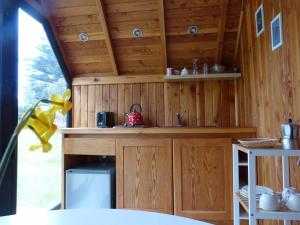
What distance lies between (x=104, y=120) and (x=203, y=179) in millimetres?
1419

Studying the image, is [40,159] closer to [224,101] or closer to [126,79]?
[126,79]

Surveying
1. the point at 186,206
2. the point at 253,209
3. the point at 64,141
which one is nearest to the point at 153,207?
the point at 186,206

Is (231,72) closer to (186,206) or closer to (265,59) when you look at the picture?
(265,59)

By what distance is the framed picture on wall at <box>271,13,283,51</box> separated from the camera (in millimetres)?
1736

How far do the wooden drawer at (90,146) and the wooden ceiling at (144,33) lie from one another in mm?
1016

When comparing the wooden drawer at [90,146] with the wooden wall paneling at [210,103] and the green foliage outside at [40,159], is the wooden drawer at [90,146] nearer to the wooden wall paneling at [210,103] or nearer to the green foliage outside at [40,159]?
the green foliage outside at [40,159]

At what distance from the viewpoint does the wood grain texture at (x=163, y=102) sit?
10.4ft

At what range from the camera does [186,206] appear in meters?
2.50

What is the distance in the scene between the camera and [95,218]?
86 centimetres

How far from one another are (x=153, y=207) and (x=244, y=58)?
1848 mm

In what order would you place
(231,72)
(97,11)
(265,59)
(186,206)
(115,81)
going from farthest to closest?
1. (115,81)
2. (231,72)
3. (97,11)
4. (186,206)
5. (265,59)

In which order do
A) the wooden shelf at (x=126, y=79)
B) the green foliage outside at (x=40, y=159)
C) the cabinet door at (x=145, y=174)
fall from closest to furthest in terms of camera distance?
the green foliage outside at (x=40, y=159)
the cabinet door at (x=145, y=174)
the wooden shelf at (x=126, y=79)

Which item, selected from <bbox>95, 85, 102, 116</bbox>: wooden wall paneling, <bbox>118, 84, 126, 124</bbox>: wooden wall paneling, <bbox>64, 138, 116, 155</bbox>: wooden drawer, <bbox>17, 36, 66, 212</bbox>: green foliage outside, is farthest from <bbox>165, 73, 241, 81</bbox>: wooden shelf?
<bbox>17, 36, 66, 212</bbox>: green foliage outside

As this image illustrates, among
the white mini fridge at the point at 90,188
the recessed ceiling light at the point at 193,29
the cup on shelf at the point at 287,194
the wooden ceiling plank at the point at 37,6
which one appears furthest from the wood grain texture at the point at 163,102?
the cup on shelf at the point at 287,194
